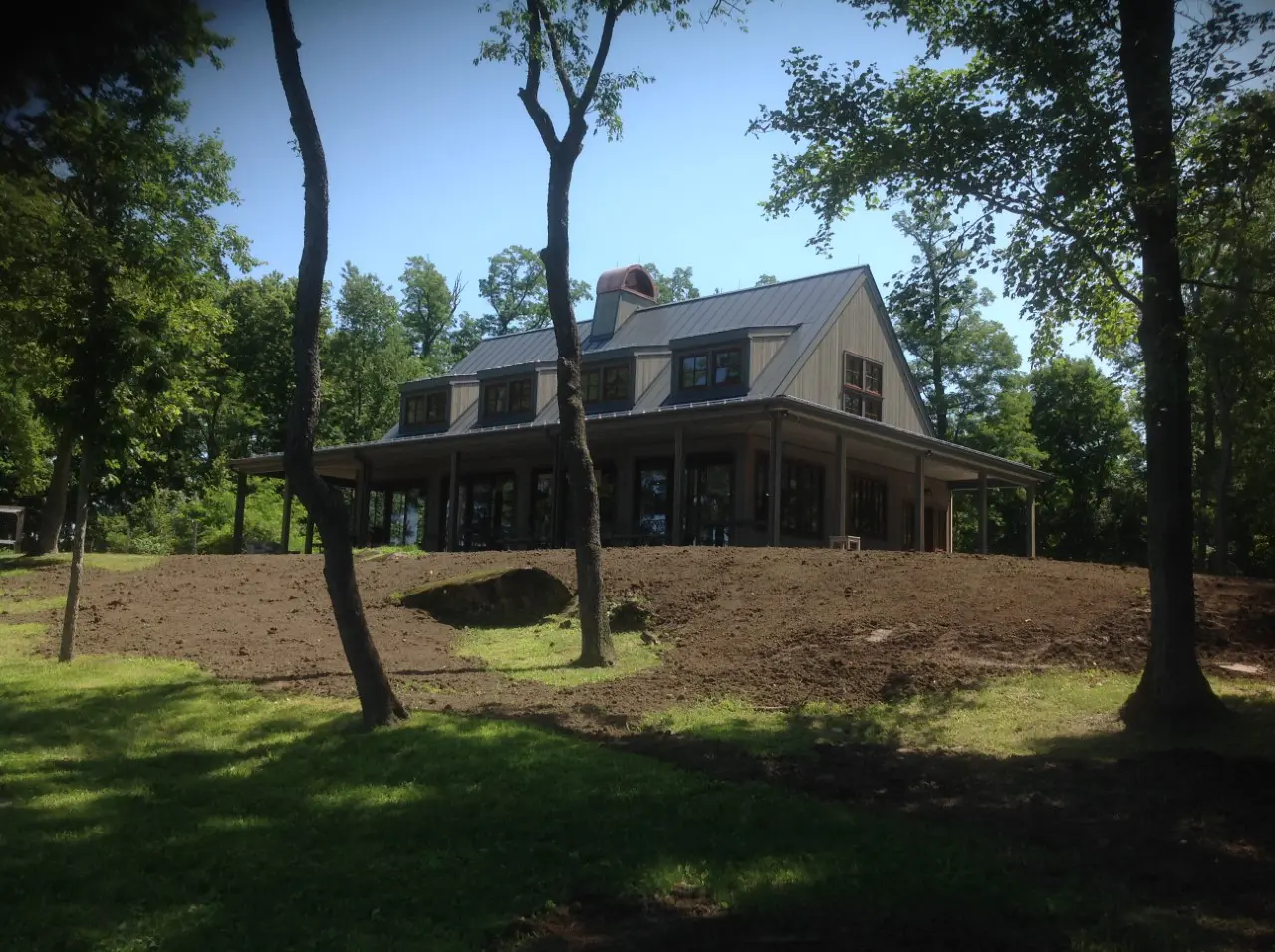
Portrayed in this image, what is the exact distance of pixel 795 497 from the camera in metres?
24.4

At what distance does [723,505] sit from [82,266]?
14.8m

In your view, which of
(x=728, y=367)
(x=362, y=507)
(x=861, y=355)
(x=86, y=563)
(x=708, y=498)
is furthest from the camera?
(x=362, y=507)

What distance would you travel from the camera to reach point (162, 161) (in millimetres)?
13609

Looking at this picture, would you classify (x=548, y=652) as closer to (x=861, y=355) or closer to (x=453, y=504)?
(x=453, y=504)

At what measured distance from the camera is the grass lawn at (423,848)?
4.79 m

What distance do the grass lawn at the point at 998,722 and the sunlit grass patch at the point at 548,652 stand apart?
2.06 meters

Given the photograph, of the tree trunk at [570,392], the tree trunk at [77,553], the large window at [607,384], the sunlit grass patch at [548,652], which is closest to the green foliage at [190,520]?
the large window at [607,384]

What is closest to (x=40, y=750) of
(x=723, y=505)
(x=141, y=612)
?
(x=141, y=612)

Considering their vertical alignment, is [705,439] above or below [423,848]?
above

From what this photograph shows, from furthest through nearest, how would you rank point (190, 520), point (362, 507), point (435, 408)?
point (190, 520), point (362, 507), point (435, 408)

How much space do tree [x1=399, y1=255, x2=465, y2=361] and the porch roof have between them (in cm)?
2190

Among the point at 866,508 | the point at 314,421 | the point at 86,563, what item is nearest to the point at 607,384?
the point at 866,508

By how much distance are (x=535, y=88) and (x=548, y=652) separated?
7.10 m

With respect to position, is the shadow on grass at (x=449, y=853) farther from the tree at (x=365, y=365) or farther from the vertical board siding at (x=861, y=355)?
the tree at (x=365, y=365)
